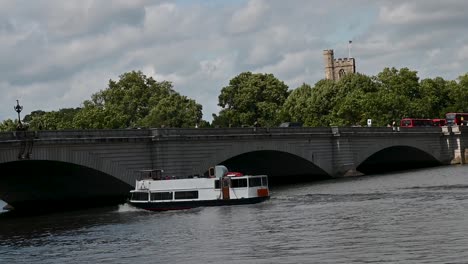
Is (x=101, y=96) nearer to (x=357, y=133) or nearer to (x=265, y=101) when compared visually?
(x=265, y=101)

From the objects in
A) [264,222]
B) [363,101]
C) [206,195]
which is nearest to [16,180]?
[206,195]

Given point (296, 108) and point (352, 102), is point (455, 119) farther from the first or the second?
point (296, 108)

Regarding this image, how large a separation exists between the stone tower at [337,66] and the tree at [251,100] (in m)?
45.6

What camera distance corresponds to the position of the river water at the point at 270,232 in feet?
108

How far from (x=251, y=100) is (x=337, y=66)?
57.7 meters

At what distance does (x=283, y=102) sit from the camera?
5768 inches

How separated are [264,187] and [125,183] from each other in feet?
32.3

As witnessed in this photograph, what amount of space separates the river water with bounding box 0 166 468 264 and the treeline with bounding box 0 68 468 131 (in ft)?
209

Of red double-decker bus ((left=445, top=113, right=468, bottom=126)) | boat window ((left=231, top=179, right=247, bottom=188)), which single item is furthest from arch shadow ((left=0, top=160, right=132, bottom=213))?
red double-decker bus ((left=445, top=113, right=468, bottom=126))

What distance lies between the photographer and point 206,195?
55.8m

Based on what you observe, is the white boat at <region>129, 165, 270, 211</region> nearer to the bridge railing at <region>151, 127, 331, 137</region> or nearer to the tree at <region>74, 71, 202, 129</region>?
the bridge railing at <region>151, 127, 331, 137</region>

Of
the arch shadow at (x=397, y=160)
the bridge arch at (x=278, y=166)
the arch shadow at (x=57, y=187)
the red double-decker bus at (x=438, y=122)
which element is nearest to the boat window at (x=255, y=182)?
the arch shadow at (x=57, y=187)

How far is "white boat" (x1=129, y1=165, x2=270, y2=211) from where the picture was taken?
55406 millimetres

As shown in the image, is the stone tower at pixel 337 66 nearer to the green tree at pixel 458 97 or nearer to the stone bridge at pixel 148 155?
the green tree at pixel 458 97
